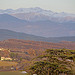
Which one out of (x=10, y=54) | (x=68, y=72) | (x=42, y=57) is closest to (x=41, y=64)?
(x=42, y=57)

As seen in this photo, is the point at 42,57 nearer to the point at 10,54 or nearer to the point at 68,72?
the point at 68,72

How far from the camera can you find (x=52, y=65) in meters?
9.25

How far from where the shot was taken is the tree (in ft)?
30.0

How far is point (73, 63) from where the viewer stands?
944 cm

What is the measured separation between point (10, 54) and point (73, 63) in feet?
526

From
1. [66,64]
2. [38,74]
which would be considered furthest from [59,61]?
[38,74]

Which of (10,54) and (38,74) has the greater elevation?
(38,74)

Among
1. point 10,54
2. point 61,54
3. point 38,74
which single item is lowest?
point 10,54

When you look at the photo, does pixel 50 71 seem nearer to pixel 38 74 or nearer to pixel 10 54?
pixel 38 74

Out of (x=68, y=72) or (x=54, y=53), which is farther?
(x=54, y=53)

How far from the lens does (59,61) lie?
9484mm

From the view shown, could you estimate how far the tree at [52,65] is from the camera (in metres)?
9.14

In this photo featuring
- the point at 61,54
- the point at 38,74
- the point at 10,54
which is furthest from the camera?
the point at 10,54

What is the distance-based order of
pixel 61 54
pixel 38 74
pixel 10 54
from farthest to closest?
pixel 10 54 → pixel 61 54 → pixel 38 74
